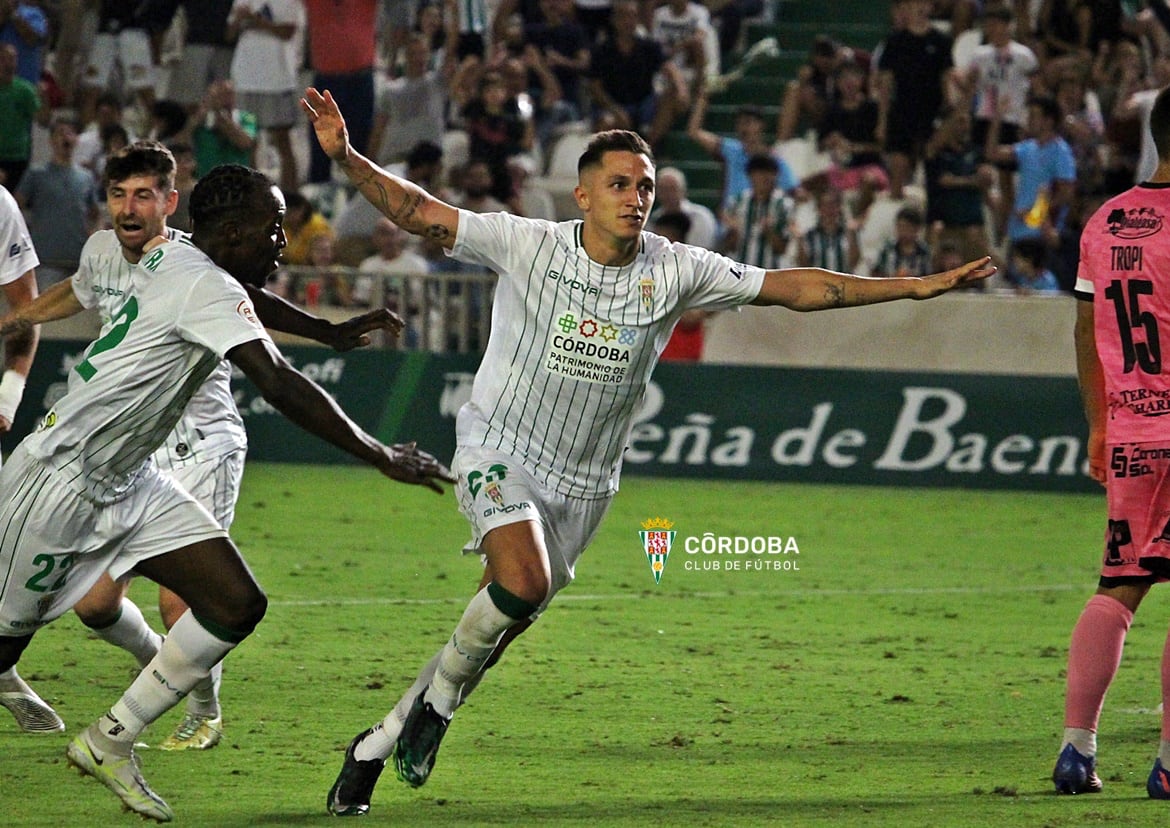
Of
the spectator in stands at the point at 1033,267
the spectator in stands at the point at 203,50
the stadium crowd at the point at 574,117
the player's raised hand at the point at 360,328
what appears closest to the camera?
the player's raised hand at the point at 360,328

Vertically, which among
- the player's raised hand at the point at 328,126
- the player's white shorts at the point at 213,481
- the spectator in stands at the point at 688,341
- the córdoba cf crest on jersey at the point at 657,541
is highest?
the player's raised hand at the point at 328,126

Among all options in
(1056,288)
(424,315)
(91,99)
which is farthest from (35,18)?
(1056,288)

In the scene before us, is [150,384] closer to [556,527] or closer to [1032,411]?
[556,527]

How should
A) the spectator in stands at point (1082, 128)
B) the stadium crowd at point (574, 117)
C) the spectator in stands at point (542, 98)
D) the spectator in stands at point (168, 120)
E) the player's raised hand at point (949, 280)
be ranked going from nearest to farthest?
the player's raised hand at point (949, 280)
the stadium crowd at point (574, 117)
the spectator in stands at point (1082, 128)
the spectator in stands at point (168, 120)
the spectator in stands at point (542, 98)

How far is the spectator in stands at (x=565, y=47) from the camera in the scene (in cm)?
2066

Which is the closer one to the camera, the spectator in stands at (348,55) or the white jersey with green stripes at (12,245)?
the white jersey with green stripes at (12,245)

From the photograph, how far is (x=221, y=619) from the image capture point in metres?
5.84

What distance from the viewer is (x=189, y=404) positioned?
23.4 feet

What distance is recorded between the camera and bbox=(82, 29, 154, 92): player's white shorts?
20703 millimetres

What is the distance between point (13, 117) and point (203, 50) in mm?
2702

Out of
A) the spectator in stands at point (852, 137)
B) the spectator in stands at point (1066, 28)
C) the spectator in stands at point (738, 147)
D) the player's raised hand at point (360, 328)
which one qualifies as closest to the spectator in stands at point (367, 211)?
the spectator in stands at point (738, 147)

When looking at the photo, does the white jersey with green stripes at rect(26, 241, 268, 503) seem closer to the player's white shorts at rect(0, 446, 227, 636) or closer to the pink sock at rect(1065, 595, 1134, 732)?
the player's white shorts at rect(0, 446, 227, 636)

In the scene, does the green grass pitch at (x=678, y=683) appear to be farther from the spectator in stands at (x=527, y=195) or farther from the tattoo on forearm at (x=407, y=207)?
the spectator in stands at (x=527, y=195)

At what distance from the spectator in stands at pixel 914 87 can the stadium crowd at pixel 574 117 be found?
23mm
